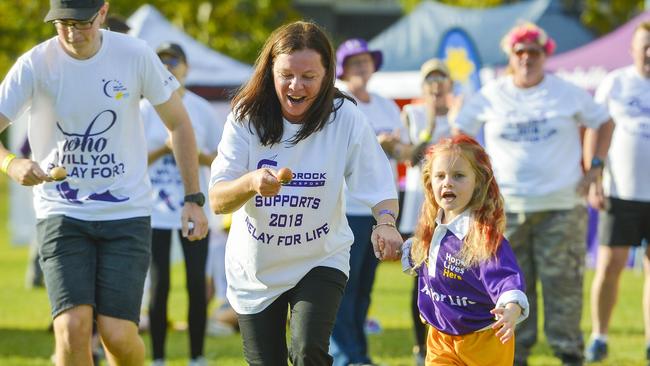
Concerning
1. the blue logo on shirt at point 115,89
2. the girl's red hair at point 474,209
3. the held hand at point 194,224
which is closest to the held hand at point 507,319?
the girl's red hair at point 474,209

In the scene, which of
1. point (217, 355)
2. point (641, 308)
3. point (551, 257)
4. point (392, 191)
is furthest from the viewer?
point (641, 308)

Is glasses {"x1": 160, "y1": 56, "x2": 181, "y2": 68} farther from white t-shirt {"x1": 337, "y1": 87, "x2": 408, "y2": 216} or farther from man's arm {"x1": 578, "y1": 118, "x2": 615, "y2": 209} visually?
man's arm {"x1": 578, "y1": 118, "x2": 615, "y2": 209}

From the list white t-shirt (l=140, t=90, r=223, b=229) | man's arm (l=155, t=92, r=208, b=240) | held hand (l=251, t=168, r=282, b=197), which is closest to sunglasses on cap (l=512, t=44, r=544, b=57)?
white t-shirt (l=140, t=90, r=223, b=229)

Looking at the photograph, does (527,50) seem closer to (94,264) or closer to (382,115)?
(382,115)

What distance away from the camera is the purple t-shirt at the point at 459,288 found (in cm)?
535

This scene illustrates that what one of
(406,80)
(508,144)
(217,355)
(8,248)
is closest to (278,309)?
(508,144)

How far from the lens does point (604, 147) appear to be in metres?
8.06

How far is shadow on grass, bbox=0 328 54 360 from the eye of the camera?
9.29 m

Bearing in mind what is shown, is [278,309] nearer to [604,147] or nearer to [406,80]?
[604,147]

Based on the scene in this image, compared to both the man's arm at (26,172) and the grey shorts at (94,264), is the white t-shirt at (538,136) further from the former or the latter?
the man's arm at (26,172)

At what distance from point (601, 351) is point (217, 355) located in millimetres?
2782

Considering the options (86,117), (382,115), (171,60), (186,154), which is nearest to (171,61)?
(171,60)

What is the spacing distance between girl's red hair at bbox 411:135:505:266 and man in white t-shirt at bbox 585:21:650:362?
133 inches

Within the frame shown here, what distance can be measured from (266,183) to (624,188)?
5060mm
